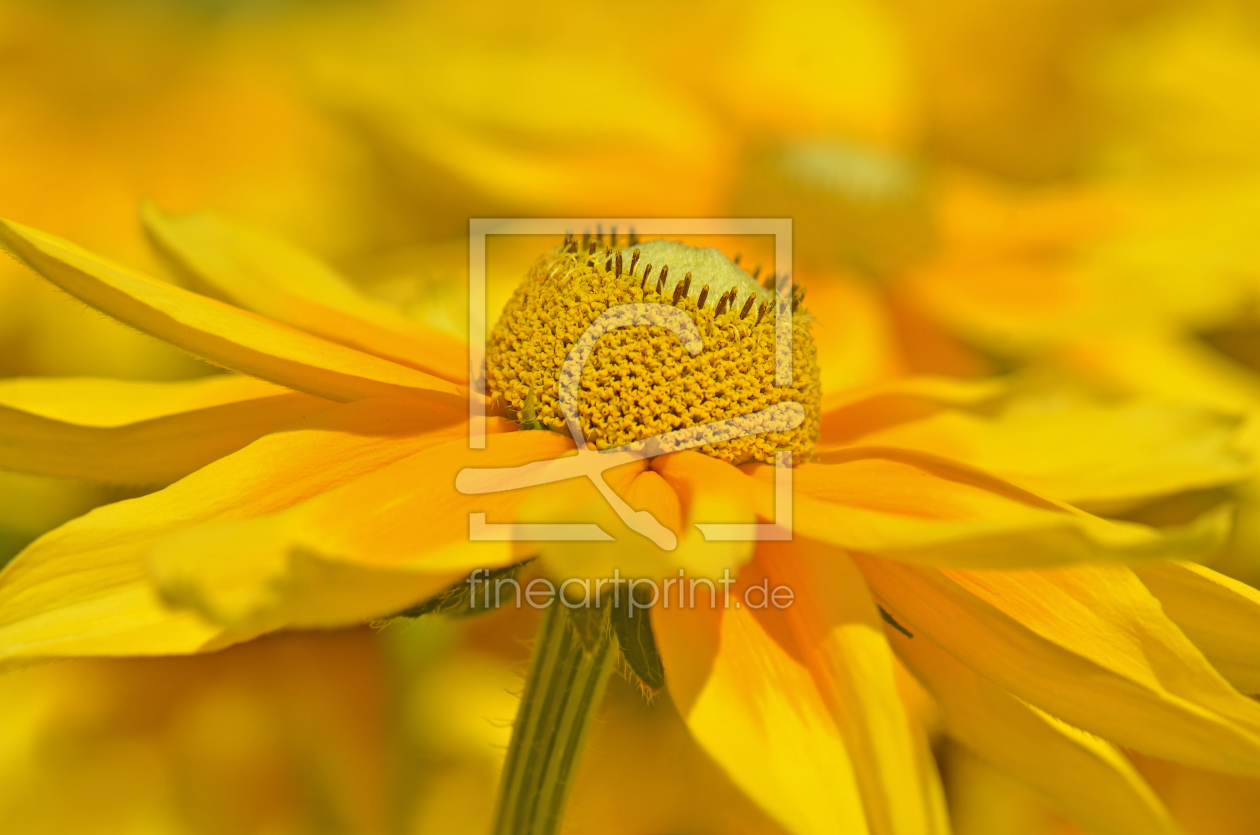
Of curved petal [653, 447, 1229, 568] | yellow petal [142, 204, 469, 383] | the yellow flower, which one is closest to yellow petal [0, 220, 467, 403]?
yellow petal [142, 204, 469, 383]

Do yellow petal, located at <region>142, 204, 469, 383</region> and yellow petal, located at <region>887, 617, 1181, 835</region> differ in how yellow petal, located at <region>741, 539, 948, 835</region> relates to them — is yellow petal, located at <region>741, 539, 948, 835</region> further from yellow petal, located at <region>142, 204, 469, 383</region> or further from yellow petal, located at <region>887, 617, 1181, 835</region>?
yellow petal, located at <region>142, 204, 469, 383</region>

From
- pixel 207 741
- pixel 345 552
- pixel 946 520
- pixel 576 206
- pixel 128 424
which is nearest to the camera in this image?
pixel 345 552

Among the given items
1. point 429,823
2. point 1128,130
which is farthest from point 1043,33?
point 429,823

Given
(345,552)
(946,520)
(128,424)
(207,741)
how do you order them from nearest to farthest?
(345,552)
(946,520)
(128,424)
(207,741)

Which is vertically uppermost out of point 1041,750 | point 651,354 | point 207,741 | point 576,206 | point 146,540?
point 576,206

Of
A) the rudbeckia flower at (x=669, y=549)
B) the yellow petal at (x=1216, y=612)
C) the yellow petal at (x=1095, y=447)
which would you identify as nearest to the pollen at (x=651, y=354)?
the rudbeckia flower at (x=669, y=549)

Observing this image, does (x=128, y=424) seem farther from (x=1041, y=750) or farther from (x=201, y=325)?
(x=1041, y=750)

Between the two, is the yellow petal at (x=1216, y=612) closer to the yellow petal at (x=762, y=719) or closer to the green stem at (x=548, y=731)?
the yellow petal at (x=762, y=719)

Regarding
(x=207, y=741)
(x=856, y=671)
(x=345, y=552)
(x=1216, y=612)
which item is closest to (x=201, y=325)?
(x=345, y=552)

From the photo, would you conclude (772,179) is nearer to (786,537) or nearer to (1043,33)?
(786,537)
